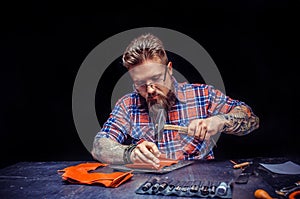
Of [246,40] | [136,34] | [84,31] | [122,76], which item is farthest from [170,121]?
[84,31]

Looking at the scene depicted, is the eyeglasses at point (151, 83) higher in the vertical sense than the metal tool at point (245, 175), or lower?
higher

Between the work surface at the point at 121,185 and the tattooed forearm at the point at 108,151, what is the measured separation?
0.16 metres

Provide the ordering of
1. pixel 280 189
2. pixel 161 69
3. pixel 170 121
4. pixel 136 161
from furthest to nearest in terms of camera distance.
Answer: pixel 170 121
pixel 161 69
pixel 136 161
pixel 280 189

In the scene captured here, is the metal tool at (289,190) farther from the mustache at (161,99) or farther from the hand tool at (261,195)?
the mustache at (161,99)

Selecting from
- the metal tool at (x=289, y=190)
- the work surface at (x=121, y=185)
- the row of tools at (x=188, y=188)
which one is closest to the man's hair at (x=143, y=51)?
the work surface at (x=121, y=185)

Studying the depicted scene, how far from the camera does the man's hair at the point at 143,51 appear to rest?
7.66 ft

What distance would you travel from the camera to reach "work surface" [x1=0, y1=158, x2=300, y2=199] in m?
1.35

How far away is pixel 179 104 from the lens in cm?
264

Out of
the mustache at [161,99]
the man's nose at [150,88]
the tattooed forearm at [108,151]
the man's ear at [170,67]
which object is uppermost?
the man's ear at [170,67]

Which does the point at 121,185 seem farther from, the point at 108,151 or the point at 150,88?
the point at 150,88

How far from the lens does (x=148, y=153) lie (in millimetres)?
1745

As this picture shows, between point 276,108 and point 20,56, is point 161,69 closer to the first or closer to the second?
point 276,108

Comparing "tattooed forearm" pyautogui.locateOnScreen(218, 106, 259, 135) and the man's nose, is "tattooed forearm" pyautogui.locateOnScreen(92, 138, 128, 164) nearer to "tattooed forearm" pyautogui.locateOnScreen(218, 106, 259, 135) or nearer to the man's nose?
the man's nose

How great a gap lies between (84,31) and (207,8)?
1.20m
